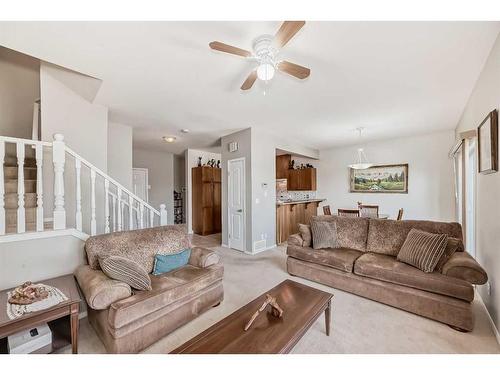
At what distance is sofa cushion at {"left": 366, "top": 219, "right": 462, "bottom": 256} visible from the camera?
2596 millimetres

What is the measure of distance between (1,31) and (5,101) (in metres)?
2.51

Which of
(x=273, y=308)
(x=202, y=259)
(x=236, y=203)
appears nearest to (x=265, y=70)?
(x=273, y=308)

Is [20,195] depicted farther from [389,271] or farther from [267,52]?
[389,271]

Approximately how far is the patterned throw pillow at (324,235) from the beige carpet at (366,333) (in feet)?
2.20

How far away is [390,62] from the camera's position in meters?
2.12

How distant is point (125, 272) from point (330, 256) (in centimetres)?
234

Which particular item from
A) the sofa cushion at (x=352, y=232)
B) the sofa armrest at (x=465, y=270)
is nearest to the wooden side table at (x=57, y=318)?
the sofa cushion at (x=352, y=232)

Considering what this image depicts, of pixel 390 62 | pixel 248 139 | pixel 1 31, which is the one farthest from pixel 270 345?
pixel 248 139

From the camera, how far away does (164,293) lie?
1802 mm

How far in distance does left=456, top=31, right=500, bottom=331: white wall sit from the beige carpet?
29cm

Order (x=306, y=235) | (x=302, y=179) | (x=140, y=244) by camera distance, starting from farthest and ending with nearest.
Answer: (x=302, y=179) < (x=306, y=235) < (x=140, y=244)

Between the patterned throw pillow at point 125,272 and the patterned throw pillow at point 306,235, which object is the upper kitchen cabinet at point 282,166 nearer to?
the patterned throw pillow at point 306,235

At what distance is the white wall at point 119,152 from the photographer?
3.96 meters

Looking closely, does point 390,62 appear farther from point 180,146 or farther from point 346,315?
point 180,146
